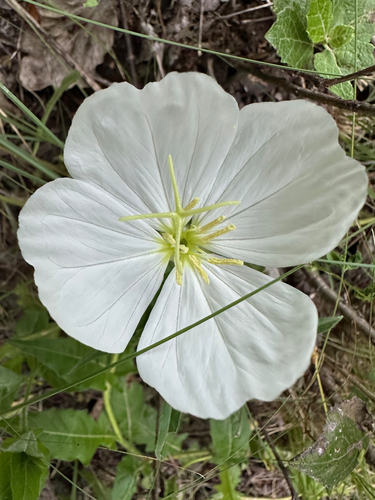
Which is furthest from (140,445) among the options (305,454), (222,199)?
(222,199)

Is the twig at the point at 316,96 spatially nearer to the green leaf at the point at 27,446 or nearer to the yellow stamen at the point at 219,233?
the yellow stamen at the point at 219,233

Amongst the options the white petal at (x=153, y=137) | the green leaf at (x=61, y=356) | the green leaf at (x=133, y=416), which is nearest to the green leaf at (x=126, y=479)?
the green leaf at (x=133, y=416)

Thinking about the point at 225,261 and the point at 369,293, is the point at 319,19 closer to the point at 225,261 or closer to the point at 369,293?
the point at 225,261

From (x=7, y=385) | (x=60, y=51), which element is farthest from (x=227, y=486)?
(x=60, y=51)

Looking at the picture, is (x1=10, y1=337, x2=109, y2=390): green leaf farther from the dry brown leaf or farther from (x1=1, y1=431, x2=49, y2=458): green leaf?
the dry brown leaf

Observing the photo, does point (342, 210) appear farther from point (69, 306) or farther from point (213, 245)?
point (69, 306)

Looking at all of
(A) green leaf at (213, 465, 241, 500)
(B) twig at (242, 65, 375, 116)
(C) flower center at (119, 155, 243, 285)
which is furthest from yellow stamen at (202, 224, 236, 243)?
(A) green leaf at (213, 465, 241, 500)

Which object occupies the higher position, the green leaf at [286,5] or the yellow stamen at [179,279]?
the green leaf at [286,5]
